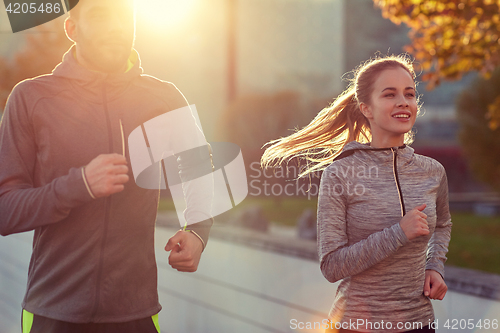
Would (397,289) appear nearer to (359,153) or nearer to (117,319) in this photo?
(359,153)

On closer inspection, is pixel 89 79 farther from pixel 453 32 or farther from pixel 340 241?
pixel 453 32

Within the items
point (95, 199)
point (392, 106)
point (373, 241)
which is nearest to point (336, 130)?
point (392, 106)

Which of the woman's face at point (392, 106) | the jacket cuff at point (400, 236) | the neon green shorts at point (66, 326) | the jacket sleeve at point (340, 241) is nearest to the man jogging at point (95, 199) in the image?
the neon green shorts at point (66, 326)

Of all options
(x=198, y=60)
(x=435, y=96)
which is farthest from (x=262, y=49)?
(x=435, y=96)

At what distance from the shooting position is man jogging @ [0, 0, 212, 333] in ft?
5.26

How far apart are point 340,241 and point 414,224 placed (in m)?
0.26

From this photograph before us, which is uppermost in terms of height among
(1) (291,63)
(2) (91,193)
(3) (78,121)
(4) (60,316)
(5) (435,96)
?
(3) (78,121)

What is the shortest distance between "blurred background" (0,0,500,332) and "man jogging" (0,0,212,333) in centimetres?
49

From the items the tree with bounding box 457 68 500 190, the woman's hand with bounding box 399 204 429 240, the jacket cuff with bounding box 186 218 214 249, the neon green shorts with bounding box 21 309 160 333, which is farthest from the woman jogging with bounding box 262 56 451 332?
the tree with bounding box 457 68 500 190

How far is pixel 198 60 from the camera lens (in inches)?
622

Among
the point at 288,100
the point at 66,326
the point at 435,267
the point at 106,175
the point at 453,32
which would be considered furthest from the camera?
the point at 288,100

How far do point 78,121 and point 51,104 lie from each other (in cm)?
10

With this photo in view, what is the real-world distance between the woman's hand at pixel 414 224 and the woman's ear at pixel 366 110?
436 mm

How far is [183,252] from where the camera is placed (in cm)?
161
